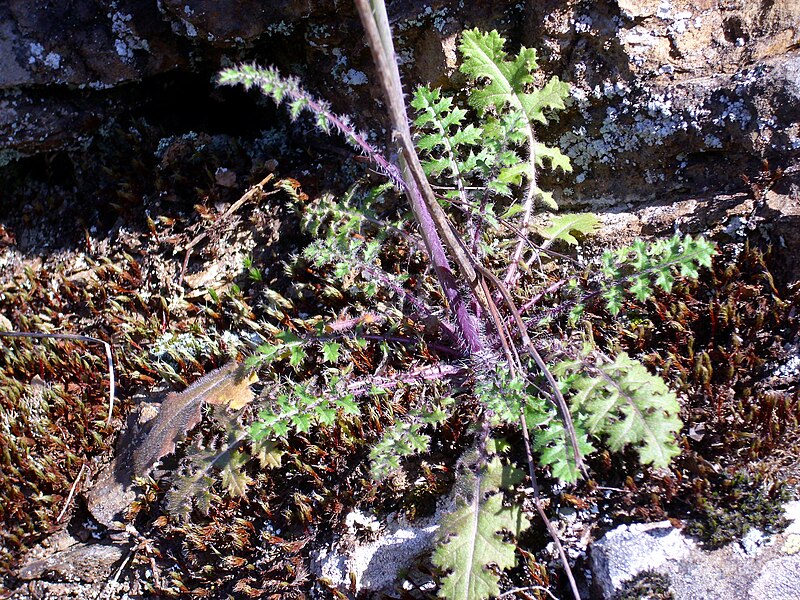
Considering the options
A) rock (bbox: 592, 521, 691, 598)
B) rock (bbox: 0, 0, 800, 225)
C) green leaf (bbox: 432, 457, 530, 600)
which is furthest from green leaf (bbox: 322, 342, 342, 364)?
rock (bbox: 0, 0, 800, 225)

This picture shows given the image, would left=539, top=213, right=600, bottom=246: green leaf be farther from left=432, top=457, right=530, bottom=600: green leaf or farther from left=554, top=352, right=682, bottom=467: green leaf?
left=432, top=457, right=530, bottom=600: green leaf

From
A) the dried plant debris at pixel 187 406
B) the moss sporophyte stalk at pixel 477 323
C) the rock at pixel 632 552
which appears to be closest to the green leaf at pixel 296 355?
the moss sporophyte stalk at pixel 477 323

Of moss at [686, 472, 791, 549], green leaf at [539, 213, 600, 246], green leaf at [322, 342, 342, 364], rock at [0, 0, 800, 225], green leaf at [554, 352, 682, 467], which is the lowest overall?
moss at [686, 472, 791, 549]

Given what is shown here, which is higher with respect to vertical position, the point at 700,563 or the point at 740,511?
the point at 740,511

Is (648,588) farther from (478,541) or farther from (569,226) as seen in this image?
(569,226)

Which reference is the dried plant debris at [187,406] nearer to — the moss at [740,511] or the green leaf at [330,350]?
the green leaf at [330,350]

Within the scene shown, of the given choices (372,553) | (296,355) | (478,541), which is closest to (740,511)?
(478,541)
